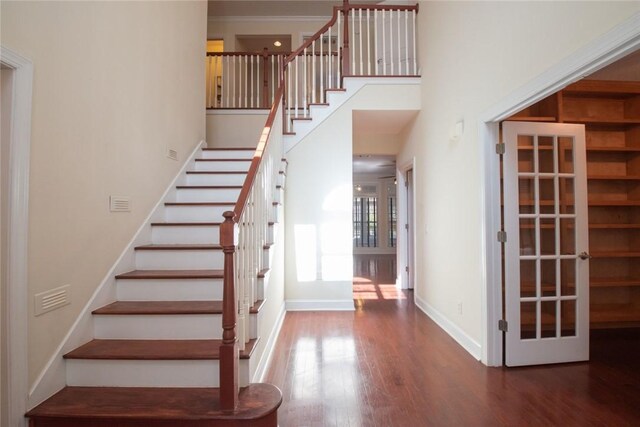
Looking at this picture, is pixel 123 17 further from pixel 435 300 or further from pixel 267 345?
pixel 435 300

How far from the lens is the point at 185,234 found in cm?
290

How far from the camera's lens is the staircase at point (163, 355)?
1.62m

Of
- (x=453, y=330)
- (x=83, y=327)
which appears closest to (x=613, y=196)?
(x=453, y=330)

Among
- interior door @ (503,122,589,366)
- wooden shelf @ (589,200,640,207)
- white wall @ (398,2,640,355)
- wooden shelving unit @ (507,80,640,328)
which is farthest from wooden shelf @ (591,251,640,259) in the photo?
white wall @ (398,2,640,355)

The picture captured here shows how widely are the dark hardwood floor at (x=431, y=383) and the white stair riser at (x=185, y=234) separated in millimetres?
1242

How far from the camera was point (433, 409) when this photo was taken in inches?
79.7

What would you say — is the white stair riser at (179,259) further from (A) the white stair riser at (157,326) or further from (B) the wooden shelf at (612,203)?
(B) the wooden shelf at (612,203)

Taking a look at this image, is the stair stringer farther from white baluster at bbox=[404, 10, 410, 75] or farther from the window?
the window

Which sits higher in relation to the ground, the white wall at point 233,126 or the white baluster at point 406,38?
the white baluster at point 406,38

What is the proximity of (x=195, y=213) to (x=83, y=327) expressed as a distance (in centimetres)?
138

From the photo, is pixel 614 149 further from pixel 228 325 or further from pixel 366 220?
pixel 366 220

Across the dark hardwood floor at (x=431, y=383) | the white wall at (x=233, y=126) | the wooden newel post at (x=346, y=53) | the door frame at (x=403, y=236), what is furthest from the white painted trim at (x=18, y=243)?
the door frame at (x=403, y=236)

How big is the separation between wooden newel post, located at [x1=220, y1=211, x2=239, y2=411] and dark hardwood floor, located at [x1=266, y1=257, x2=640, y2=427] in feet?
1.51

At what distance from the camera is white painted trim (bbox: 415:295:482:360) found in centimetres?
280
